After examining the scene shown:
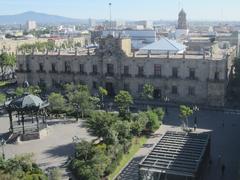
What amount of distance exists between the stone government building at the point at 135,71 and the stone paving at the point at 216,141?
4.67 metres

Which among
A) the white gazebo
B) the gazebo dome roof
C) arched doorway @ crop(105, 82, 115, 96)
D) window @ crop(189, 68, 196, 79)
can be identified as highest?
the white gazebo

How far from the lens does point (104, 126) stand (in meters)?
35.5

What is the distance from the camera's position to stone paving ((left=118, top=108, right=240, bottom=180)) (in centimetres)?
3288

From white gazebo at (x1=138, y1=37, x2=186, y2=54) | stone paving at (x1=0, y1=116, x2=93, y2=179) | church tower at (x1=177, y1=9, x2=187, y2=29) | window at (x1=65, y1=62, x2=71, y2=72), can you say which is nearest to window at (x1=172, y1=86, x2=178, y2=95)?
white gazebo at (x1=138, y1=37, x2=186, y2=54)

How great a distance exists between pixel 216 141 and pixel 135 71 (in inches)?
917

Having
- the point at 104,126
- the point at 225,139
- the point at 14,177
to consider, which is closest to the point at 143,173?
the point at 104,126

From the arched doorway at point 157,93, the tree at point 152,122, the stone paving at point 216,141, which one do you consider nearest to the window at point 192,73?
the arched doorway at point 157,93

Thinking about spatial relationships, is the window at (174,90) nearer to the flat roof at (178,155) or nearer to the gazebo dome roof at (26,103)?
the flat roof at (178,155)

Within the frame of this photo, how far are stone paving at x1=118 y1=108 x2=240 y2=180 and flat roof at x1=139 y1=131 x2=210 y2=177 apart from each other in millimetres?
2223

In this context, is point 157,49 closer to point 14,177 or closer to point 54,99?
point 54,99

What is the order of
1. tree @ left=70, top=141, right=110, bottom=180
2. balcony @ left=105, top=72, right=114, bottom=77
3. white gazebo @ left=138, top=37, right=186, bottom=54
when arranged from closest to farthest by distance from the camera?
1. tree @ left=70, top=141, right=110, bottom=180
2. balcony @ left=105, top=72, right=114, bottom=77
3. white gazebo @ left=138, top=37, right=186, bottom=54

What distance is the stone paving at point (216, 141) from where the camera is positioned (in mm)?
32875

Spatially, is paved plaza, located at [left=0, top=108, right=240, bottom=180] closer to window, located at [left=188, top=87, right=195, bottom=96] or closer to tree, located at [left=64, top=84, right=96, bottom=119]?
tree, located at [left=64, top=84, right=96, bottom=119]

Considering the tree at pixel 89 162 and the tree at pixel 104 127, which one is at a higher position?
the tree at pixel 104 127
